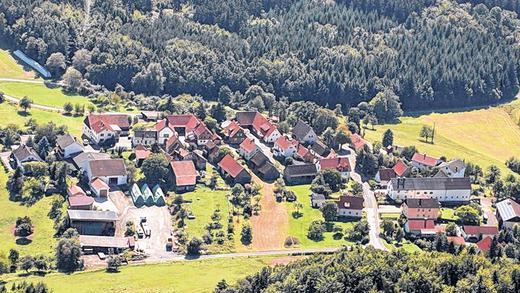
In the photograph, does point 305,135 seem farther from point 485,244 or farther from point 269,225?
point 485,244

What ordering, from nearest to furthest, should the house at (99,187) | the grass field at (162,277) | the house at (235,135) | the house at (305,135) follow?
the grass field at (162,277)
the house at (99,187)
the house at (235,135)
the house at (305,135)

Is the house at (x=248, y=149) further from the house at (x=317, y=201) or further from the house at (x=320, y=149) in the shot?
the house at (x=317, y=201)

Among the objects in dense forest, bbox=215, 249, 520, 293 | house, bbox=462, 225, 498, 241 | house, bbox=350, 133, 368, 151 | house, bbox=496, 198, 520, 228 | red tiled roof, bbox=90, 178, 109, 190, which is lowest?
dense forest, bbox=215, 249, 520, 293

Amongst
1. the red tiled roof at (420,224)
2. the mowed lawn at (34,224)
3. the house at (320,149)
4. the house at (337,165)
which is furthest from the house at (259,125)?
the mowed lawn at (34,224)

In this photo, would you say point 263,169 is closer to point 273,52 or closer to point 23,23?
point 273,52

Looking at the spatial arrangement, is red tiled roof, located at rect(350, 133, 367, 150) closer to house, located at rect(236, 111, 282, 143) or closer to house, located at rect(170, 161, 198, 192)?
house, located at rect(236, 111, 282, 143)

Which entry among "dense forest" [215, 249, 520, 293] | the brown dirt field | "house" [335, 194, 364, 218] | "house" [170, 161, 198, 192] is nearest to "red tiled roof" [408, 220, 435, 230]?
"house" [335, 194, 364, 218]
